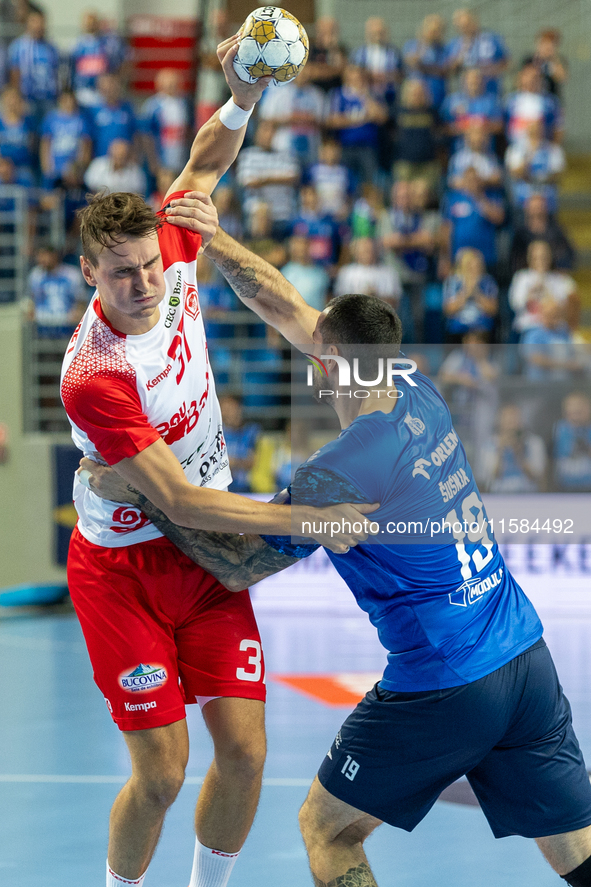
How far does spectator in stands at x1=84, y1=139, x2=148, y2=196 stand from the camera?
12258mm

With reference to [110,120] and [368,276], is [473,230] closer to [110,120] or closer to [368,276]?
[368,276]

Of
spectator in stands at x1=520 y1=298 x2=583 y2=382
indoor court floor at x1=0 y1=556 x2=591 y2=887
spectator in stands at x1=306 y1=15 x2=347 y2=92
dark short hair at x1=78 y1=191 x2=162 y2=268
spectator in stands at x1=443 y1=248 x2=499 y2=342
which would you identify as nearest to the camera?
dark short hair at x1=78 y1=191 x2=162 y2=268

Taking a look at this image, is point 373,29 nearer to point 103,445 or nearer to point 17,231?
point 17,231

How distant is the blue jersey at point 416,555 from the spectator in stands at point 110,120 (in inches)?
424

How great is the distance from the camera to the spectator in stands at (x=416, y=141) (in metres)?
12.5

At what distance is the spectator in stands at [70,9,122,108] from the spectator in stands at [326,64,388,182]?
3078 millimetres

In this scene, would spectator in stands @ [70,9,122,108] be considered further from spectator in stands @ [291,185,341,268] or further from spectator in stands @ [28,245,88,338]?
spectator in stands @ [291,185,341,268]

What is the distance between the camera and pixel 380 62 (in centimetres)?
1288

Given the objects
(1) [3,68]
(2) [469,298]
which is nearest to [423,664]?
(2) [469,298]

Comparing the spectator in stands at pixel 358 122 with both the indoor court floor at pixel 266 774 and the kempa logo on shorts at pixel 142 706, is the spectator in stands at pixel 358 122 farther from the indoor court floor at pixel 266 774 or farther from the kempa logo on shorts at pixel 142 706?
the kempa logo on shorts at pixel 142 706

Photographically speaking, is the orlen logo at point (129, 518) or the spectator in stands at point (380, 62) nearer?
the orlen logo at point (129, 518)

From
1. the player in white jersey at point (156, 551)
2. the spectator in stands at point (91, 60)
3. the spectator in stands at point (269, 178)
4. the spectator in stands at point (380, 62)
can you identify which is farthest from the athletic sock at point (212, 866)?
the spectator in stands at point (91, 60)

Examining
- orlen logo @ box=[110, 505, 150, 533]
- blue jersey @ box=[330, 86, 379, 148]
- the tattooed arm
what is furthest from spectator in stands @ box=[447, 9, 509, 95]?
orlen logo @ box=[110, 505, 150, 533]

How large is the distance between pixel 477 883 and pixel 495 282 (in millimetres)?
8310
